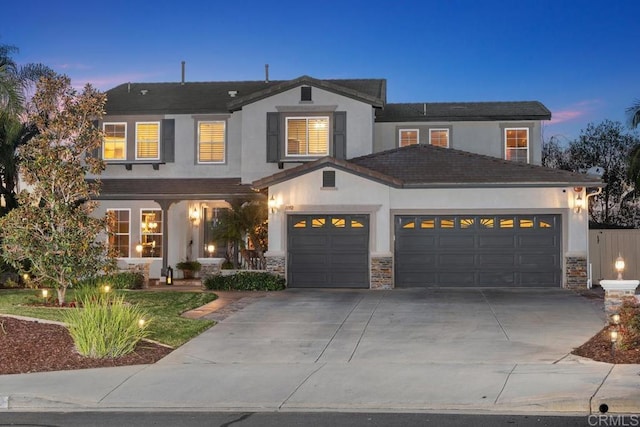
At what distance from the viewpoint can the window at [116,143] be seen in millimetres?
27625

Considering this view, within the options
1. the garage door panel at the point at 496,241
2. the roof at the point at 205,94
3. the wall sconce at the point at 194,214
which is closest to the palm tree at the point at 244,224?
the wall sconce at the point at 194,214

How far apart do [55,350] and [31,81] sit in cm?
2063

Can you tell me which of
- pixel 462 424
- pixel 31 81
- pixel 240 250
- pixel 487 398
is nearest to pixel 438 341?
pixel 487 398

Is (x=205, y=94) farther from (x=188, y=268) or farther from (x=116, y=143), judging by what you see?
(x=188, y=268)

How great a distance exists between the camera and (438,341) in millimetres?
14281

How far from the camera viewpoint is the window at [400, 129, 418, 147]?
91.1ft

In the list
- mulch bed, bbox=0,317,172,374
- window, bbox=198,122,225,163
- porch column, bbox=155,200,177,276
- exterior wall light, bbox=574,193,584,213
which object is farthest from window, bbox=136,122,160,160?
exterior wall light, bbox=574,193,584,213

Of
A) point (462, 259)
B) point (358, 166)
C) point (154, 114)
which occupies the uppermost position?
point (154, 114)

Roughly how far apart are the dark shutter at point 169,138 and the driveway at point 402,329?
8255 mm

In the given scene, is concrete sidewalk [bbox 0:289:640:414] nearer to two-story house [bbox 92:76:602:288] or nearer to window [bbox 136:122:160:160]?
two-story house [bbox 92:76:602:288]

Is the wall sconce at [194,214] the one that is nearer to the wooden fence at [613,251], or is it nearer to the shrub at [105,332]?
the wooden fence at [613,251]

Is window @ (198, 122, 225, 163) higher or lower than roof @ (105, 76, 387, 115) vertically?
lower

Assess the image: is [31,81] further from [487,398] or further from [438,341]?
[487,398]

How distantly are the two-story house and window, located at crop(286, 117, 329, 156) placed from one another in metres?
0.04
